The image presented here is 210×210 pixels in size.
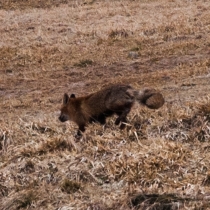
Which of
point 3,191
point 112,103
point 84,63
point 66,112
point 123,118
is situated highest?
point 112,103

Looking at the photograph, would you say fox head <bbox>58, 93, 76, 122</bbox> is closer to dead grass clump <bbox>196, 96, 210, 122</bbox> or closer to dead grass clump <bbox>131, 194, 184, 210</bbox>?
dead grass clump <bbox>196, 96, 210, 122</bbox>

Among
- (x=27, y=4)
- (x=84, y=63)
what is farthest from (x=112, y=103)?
(x=27, y=4)

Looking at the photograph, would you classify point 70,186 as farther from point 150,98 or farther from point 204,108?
point 204,108

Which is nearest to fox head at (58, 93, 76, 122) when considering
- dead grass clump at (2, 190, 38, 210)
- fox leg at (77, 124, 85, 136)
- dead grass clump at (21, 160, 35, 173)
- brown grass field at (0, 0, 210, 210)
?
brown grass field at (0, 0, 210, 210)

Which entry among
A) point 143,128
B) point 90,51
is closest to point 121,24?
point 90,51

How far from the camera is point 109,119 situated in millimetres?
9055

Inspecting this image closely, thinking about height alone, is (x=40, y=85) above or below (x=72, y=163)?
below

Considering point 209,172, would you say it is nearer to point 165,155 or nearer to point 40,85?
point 165,155

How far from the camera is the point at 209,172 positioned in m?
6.73

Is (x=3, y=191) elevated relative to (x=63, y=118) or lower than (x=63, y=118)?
lower

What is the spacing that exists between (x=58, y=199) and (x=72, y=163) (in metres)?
0.74

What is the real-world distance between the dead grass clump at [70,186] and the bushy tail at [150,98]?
183 centimetres

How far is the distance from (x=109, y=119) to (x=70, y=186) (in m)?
2.16

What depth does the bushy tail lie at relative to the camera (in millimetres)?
8242
